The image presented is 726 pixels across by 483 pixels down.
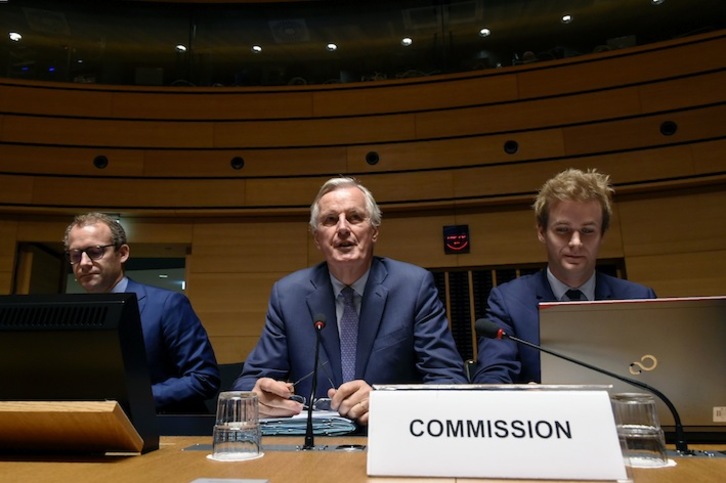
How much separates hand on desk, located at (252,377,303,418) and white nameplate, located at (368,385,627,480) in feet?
1.93

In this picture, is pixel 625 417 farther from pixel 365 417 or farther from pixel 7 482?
pixel 7 482

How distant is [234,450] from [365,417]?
0.41m

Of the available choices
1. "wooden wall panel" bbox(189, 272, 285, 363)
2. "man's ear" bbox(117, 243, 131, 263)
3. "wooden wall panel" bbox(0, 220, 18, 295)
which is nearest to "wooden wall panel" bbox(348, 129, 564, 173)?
"wooden wall panel" bbox(189, 272, 285, 363)

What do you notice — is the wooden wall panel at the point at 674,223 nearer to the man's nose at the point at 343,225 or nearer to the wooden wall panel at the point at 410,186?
the wooden wall panel at the point at 410,186

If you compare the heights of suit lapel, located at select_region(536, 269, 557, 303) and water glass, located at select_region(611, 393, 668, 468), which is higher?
suit lapel, located at select_region(536, 269, 557, 303)

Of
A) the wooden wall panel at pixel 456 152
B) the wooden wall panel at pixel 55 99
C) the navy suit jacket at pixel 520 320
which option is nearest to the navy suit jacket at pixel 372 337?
the navy suit jacket at pixel 520 320

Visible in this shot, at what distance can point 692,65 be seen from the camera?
4211 millimetres

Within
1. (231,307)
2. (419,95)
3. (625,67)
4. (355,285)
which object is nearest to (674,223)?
(625,67)

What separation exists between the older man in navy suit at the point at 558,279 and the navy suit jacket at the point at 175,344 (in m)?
1.16

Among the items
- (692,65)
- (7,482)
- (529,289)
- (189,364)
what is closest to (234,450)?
(7,482)

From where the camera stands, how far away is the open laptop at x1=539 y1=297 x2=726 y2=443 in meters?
1.07

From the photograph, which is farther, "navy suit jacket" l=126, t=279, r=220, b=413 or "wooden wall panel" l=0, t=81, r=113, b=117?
"wooden wall panel" l=0, t=81, r=113, b=117

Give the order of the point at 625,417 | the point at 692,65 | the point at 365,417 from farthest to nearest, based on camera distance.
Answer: the point at 692,65, the point at 365,417, the point at 625,417

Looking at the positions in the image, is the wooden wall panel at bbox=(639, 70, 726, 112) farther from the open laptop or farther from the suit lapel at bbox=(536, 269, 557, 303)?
the open laptop
